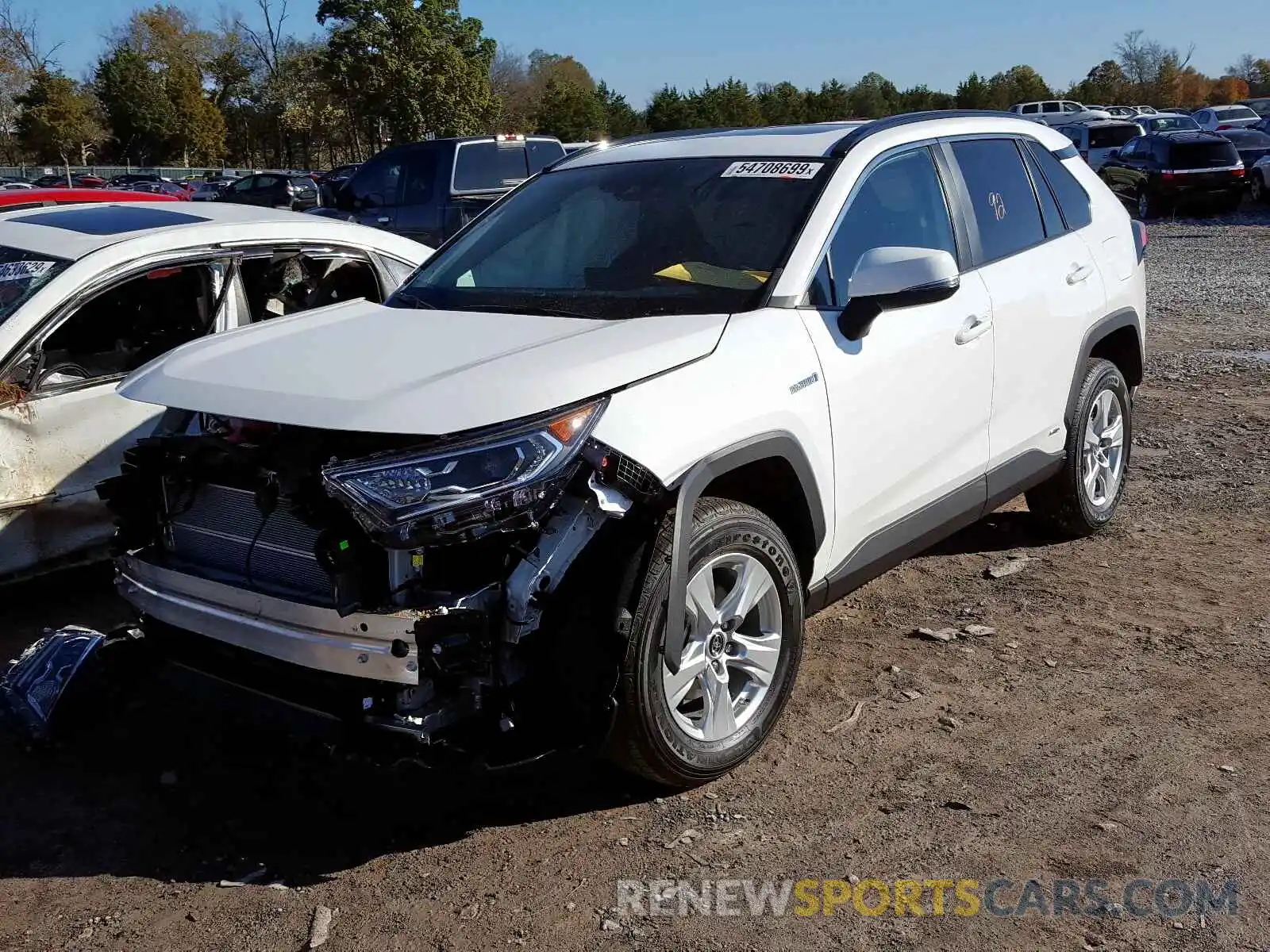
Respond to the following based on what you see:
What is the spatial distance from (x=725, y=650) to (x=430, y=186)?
35.8 ft

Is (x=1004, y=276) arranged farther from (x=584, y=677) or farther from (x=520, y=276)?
(x=584, y=677)

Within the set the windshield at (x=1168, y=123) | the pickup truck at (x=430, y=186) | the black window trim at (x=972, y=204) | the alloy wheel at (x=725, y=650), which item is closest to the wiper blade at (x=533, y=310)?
the alloy wheel at (x=725, y=650)

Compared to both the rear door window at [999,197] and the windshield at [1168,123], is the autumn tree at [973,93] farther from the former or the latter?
the rear door window at [999,197]

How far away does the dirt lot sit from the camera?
3.07 metres

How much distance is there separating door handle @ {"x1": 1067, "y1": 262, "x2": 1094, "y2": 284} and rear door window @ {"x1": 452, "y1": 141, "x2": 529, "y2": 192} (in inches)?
355

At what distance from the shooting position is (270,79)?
6925 cm

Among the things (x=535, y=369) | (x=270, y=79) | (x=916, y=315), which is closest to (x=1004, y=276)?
(x=916, y=315)

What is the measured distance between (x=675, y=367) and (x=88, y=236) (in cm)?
323

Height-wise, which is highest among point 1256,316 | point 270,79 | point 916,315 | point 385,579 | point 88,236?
point 270,79

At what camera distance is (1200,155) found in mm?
23531

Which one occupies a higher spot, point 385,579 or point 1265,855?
point 385,579

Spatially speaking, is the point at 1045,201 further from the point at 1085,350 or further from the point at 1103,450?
the point at 1103,450

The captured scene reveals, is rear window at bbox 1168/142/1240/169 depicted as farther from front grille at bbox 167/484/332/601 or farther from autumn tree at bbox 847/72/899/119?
autumn tree at bbox 847/72/899/119

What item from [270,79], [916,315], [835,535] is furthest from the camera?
[270,79]
